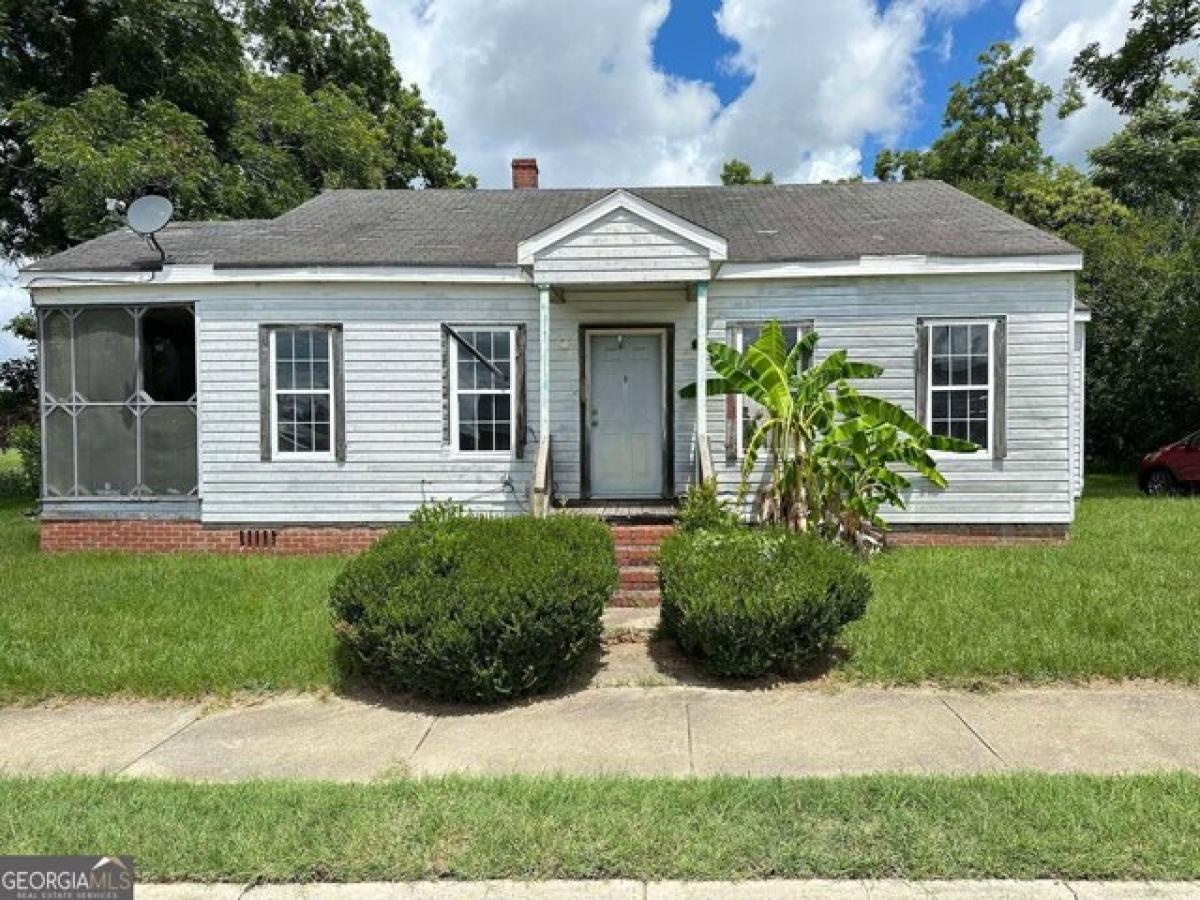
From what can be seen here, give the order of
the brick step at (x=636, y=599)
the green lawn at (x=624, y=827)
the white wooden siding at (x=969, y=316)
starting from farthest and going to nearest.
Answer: the white wooden siding at (x=969, y=316)
the brick step at (x=636, y=599)
the green lawn at (x=624, y=827)

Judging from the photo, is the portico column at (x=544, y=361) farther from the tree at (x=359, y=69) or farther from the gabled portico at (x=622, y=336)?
the tree at (x=359, y=69)

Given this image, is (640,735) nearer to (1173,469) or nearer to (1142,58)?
(1173,469)

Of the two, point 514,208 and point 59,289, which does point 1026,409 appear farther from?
point 59,289

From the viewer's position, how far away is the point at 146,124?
16.4 m

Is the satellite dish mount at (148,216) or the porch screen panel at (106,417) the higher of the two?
the satellite dish mount at (148,216)

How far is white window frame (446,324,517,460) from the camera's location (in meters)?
10.2

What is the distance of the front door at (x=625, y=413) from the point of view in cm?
1066

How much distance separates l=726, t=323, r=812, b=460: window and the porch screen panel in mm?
7237

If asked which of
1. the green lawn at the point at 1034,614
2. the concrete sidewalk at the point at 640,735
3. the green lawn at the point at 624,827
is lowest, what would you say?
the concrete sidewalk at the point at 640,735

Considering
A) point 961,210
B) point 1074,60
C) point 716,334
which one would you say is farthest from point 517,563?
point 1074,60

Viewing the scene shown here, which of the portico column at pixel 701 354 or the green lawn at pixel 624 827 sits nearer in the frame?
the green lawn at pixel 624 827

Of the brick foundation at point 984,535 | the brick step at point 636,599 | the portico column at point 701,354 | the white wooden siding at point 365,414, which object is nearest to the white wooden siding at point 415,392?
the white wooden siding at point 365,414

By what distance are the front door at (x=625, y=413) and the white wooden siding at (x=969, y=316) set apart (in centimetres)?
122

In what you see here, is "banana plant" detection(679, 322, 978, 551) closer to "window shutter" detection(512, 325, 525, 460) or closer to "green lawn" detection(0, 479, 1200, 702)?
"green lawn" detection(0, 479, 1200, 702)
